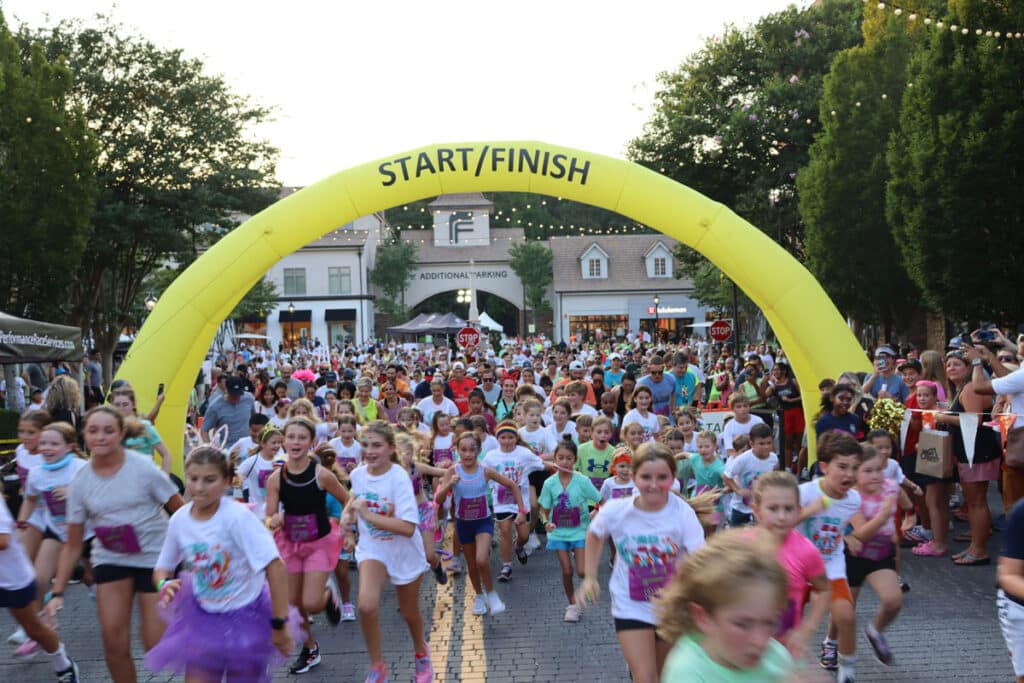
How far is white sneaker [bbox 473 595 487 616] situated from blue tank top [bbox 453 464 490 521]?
2.14 feet

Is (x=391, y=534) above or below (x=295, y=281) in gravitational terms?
below

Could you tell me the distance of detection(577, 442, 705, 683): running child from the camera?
5066mm

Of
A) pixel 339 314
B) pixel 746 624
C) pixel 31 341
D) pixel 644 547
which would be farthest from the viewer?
pixel 339 314

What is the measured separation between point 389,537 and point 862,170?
1901 cm

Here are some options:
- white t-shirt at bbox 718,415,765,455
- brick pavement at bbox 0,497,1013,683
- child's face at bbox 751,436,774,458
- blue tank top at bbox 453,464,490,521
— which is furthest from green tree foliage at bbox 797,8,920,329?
blue tank top at bbox 453,464,490,521

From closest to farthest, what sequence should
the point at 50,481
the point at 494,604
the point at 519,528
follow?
the point at 50,481 < the point at 494,604 < the point at 519,528

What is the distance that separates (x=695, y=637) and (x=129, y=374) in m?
11.1

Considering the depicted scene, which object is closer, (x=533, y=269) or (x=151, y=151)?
(x=151, y=151)

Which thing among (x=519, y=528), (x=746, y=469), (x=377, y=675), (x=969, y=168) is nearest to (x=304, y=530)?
(x=377, y=675)

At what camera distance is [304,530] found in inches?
264

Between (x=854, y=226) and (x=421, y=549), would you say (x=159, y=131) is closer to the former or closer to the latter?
(x=854, y=226)

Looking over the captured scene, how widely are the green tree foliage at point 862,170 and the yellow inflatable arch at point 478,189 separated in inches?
421

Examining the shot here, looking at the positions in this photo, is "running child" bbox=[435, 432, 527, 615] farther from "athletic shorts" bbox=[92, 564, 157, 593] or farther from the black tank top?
"athletic shorts" bbox=[92, 564, 157, 593]

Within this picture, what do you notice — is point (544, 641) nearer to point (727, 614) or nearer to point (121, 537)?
point (121, 537)
